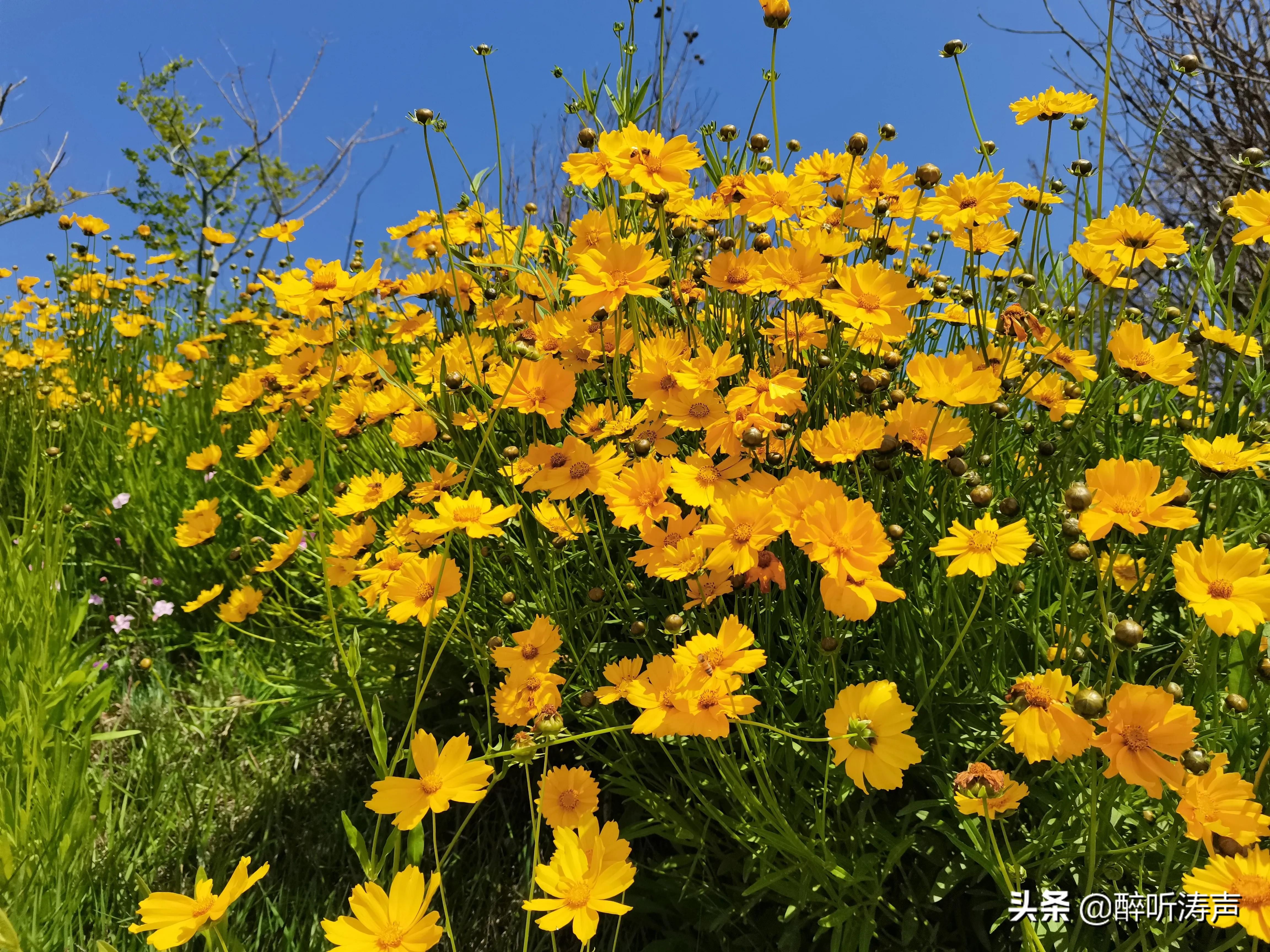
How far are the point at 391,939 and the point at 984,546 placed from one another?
2.61 feet

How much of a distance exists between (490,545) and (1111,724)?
1118 millimetres

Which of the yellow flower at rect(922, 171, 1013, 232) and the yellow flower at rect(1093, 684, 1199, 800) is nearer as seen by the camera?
the yellow flower at rect(1093, 684, 1199, 800)

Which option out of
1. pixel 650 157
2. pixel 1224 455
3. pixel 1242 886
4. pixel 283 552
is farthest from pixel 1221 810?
pixel 283 552

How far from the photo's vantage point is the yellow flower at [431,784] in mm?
896

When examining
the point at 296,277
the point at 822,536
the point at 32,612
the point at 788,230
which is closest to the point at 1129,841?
the point at 822,536

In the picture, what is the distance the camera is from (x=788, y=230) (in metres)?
1.52

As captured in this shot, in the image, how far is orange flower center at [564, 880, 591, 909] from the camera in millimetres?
841

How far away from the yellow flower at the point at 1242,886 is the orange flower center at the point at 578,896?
23.6 inches

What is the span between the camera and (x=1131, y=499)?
0.85 m

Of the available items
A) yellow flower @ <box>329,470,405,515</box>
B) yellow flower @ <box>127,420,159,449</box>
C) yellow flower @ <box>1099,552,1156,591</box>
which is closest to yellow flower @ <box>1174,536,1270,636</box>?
yellow flower @ <box>1099,552,1156,591</box>

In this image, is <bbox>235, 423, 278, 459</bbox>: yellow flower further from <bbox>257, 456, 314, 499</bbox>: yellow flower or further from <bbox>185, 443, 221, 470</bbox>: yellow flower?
<bbox>185, 443, 221, 470</bbox>: yellow flower

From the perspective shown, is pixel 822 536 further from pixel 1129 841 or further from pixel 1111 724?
pixel 1129 841

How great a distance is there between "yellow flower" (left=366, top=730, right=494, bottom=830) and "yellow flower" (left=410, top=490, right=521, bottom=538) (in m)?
0.26

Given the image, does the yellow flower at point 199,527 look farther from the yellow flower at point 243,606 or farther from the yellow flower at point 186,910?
the yellow flower at point 186,910
